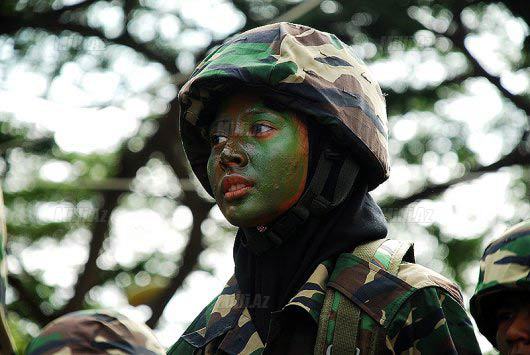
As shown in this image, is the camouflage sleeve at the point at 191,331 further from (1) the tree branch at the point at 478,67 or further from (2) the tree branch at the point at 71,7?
(2) the tree branch at the point at 71,7

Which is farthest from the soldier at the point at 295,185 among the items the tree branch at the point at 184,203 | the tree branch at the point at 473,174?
the tree branch at the point at 184,203

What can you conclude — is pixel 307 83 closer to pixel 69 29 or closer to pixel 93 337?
pixel 93 337

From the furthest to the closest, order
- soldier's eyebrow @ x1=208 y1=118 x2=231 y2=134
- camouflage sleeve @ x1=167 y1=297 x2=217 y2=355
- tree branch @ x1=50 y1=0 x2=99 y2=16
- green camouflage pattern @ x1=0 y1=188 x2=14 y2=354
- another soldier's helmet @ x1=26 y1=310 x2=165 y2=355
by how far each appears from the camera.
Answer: tree branch @ x1=50 y1=0 x2=99 y2=16 → camouflage sleeve @ x1=167 y1=297 x2=217 y2=355 → soldier's eyebrow @ x1=208 y1=118 x2=231 y2=134 → green camouflage pattern @ x1=0 y1=188 x2=14 y2=354 → another soldier's helmet @ x1=26 y1=310 x2=165 y2=355

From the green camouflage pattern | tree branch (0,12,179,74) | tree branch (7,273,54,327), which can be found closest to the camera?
the green camouflage pattern

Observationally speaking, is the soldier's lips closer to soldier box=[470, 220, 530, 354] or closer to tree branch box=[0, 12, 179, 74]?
soldier box=[470, 220, 530, 354]

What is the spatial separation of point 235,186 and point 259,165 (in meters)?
0.11

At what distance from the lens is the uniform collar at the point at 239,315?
4453 mm

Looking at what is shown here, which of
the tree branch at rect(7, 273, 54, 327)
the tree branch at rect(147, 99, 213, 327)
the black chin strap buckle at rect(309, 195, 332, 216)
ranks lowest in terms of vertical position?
the tree branch at rect(7, 273, 54, 327)

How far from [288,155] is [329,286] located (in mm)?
477

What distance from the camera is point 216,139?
481 cm

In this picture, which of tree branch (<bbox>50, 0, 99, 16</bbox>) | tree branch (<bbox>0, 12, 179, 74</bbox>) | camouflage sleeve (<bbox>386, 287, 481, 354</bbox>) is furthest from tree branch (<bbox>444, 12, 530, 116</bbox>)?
camouflage sleeve (<bbox>386, 287, 481, 354</bbox>)

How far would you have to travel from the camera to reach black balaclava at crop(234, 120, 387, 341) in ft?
15.4

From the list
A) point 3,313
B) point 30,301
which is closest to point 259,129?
point 3,313

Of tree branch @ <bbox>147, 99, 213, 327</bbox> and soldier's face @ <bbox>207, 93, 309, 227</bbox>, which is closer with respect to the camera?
soldier's face @ <bbox>207, 93, 309, 227</bbox>
